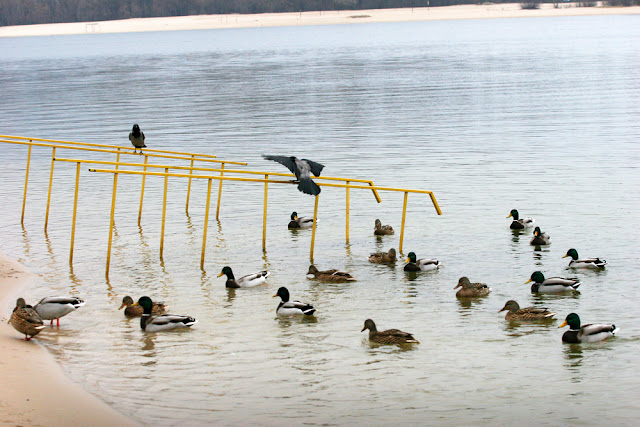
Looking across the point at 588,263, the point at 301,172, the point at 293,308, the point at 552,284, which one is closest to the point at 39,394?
the point at 293,308

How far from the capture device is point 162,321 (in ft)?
45.5

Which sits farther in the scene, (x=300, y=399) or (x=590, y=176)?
(x=590, y=176)

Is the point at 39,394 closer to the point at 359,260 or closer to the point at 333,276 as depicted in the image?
the point at 333,276

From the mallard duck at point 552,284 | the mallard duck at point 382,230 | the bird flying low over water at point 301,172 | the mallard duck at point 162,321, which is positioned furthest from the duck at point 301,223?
the mallard duck at point 162,321

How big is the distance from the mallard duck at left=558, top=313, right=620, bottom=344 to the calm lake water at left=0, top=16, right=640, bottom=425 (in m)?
0.16

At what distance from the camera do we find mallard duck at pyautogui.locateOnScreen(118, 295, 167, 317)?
14.6m

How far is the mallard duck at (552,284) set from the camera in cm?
1541

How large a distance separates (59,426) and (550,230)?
1318 centimetres

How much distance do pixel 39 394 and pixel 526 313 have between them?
7.58 meters

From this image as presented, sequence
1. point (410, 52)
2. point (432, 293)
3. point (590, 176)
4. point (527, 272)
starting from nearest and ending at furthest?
1. point (432, 293)
2. point (527, 272)
3. point (590, 176)
4. point (410, 52)

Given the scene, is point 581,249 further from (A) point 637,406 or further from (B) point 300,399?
(B) point 300,399

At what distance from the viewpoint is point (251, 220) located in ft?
73.8

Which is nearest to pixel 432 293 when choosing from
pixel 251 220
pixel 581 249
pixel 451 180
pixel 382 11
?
pixel 581 249

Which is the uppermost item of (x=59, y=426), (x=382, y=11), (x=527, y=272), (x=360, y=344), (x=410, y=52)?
(x=382, y=11)
